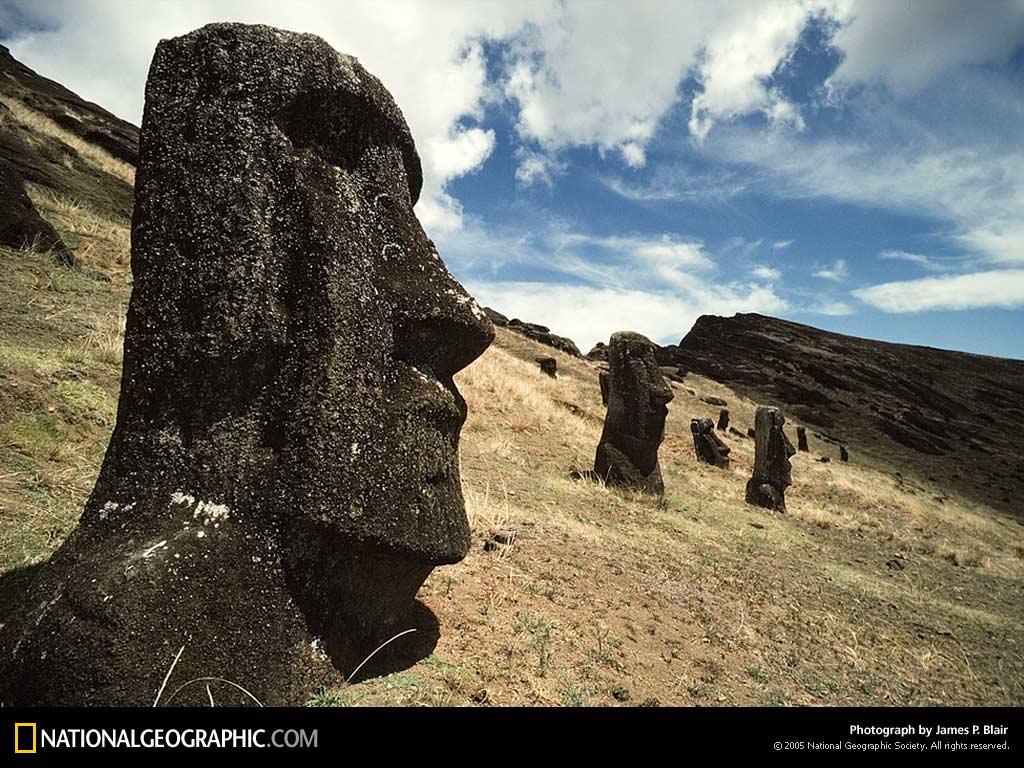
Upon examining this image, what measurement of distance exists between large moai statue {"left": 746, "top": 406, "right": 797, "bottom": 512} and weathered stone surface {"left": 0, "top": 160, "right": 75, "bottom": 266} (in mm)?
13551

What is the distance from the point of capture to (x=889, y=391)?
143ft

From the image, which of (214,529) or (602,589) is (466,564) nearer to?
(602,589)

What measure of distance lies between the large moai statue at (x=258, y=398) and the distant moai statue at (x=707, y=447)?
15.7 m

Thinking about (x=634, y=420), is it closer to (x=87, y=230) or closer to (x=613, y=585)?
(x=613, y=585)

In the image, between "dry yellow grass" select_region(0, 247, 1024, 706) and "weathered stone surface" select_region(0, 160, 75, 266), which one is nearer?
"dry yellow grass" select_region(0, 247, 1024, 706)

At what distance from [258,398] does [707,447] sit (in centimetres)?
1656

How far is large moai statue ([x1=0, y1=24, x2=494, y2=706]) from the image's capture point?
2.24 meters

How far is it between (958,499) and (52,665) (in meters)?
28.4

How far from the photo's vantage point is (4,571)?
2752 mm

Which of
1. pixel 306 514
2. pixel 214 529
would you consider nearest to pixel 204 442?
pixel 214 529

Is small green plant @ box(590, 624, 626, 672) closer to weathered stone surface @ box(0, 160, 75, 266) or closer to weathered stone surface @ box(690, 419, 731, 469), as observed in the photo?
weathered stone surface @ box(0, 160, 75, 266)
